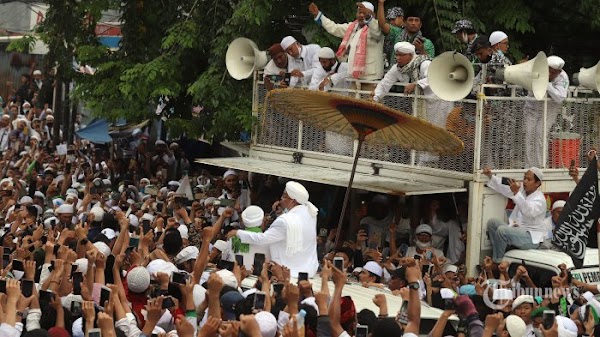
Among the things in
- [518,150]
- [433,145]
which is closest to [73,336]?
[433,145]

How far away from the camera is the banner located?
1267cm

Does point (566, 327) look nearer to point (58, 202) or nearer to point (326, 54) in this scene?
point (326, 54)

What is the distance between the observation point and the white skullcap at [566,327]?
9.52 meters

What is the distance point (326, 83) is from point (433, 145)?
7.13ft

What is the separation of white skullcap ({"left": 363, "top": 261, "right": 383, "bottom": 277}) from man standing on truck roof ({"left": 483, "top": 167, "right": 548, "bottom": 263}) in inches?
48.0

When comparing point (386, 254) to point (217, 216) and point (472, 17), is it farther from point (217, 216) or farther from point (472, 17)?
point (472, 17)

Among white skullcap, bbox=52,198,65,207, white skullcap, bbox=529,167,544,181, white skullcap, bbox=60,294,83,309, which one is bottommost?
white skullcap, bbox=60,294,83,309

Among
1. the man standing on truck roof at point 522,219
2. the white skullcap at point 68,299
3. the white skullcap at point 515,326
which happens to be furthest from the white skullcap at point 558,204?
the white skullcap at point 68,299

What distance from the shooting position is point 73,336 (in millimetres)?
9375

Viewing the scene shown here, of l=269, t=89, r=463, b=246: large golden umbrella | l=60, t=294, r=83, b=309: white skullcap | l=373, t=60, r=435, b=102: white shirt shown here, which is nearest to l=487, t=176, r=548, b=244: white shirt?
l=269, t=89, r=463, b=246: large golden umbrella

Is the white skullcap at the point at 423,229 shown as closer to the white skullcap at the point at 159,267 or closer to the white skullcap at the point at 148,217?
the white skullcap at the point at 148,217

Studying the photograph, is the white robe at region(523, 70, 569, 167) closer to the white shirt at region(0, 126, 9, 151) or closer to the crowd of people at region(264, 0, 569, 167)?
the crowd of people at region(264, 0, 569, 167)

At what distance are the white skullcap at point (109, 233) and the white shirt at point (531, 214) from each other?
400 cm

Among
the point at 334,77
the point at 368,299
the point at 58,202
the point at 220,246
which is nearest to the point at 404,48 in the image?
the point at 334,77
